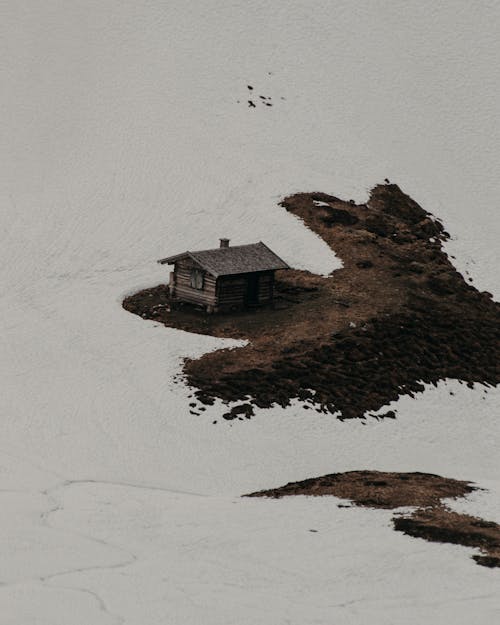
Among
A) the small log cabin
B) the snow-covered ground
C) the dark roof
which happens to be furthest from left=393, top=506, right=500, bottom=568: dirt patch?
the small log cabin

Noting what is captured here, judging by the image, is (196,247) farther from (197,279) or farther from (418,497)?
(418,497)

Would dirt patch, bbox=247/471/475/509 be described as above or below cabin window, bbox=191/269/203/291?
below

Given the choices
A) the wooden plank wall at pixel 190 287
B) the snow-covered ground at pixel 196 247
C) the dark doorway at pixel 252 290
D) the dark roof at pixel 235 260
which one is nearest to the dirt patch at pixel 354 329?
the wooden plank wall at pixel 190 287

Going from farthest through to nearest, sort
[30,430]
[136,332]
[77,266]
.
→ [77,266]
[136,332]
[30,430]

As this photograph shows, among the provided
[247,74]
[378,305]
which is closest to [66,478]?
[378,305]

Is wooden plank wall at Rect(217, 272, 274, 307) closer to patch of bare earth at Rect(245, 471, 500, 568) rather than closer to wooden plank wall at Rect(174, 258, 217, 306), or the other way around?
wooden plank wall at Rect(174, 258, 217, 306)

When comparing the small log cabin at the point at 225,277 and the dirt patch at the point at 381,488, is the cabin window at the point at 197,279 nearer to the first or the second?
the small log cabin at the point at 225,277

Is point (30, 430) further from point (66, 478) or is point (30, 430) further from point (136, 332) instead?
point (136, 332)
